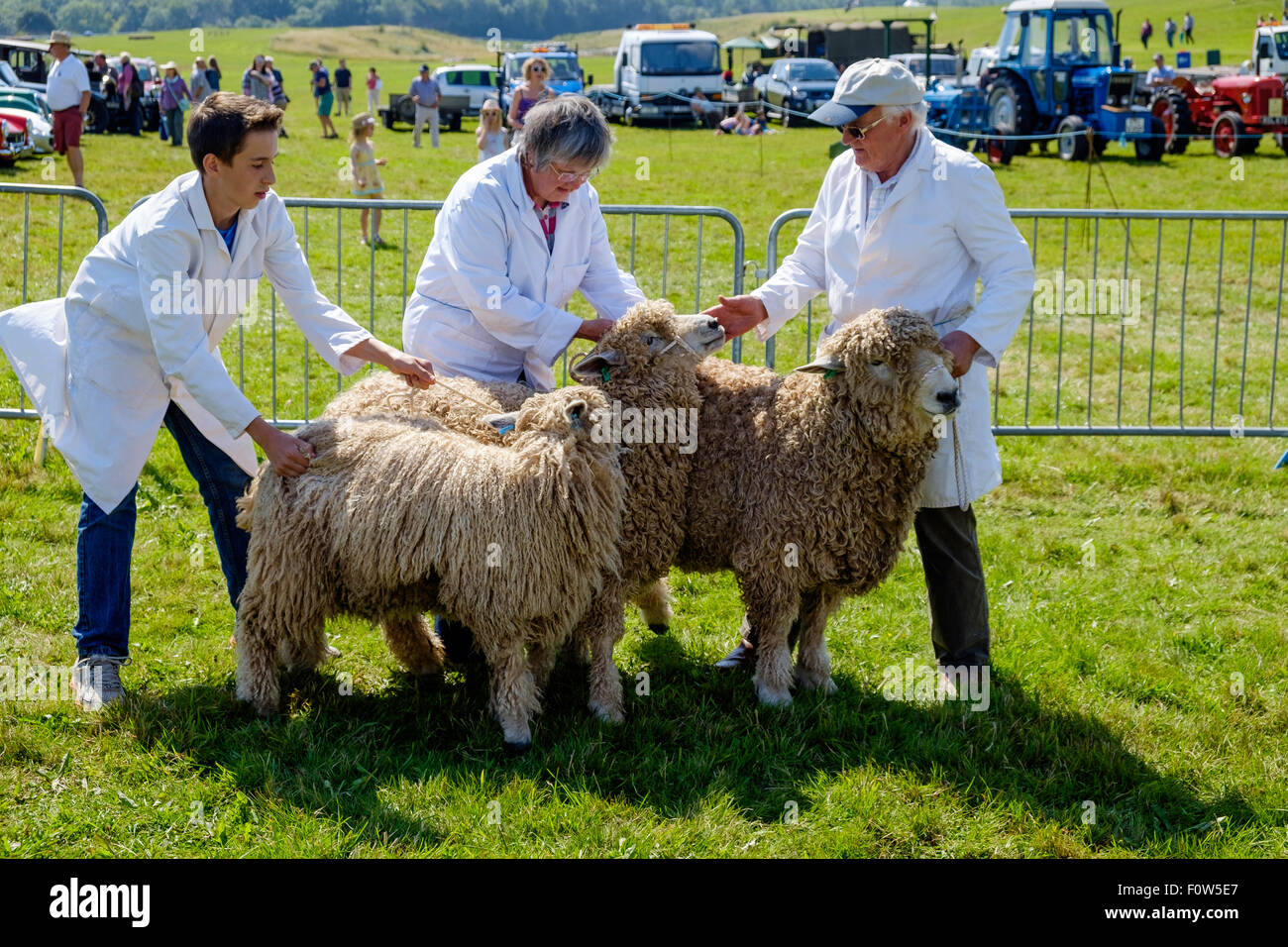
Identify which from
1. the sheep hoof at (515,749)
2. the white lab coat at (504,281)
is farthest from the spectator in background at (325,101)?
the sheep hoof at (515,749)

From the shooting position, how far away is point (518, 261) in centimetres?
461

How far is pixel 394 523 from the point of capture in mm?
3984

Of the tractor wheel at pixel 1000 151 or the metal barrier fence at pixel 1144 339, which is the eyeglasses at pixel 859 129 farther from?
the tractor wheel at pixel 1000 151

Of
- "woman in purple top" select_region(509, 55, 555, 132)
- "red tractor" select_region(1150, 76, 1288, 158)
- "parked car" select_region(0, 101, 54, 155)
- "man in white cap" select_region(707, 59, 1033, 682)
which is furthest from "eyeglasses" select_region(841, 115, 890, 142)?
"red tractor" select_region(1150, 76, 1288, 158)

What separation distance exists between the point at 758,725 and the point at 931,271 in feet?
5.75

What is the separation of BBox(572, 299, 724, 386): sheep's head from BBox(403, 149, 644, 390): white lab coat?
0.27 m

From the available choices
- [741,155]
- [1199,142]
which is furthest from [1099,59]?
[741,155]

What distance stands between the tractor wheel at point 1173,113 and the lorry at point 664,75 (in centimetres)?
1377

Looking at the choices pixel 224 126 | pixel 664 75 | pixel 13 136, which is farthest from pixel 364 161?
pixel 664 75

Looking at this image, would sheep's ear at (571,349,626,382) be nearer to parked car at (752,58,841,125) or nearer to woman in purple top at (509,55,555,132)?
woman in purple top at (509,55,555,132)

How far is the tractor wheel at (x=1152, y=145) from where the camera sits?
2252 centimetres

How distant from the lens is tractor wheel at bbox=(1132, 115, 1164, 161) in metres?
22.5

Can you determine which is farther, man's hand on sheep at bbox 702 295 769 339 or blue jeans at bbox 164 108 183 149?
blue jeans at bbox 164 108 183 149
